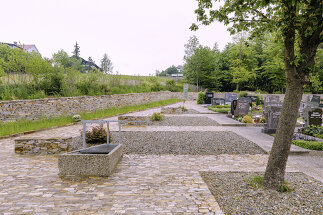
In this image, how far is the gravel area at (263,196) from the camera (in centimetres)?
306

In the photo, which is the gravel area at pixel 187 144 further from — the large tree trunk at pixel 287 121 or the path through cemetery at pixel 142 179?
the large tree trunk at pixel 287 121

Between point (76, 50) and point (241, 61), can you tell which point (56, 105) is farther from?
point (76, 50)

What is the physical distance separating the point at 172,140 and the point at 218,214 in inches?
181

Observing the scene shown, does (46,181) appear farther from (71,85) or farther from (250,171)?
(71,85)

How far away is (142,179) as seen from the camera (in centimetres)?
418

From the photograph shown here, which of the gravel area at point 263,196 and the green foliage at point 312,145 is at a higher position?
the green foliage at point 312,145

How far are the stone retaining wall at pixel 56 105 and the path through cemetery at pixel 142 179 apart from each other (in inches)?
109

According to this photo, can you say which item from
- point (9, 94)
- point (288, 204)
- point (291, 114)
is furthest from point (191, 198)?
point (9, 94)

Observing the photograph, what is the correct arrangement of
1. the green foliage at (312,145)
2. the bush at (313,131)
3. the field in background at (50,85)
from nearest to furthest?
the green foliage at (312,145) < the bush at (313,131) < the field in background at (50,85)

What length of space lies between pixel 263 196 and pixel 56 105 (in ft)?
37.6

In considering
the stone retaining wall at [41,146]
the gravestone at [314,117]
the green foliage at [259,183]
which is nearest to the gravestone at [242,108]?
the gravestone at [314,117]

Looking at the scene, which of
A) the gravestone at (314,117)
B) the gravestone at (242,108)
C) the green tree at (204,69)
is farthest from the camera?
the green tree at (204,69)

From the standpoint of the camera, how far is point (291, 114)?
137 inches

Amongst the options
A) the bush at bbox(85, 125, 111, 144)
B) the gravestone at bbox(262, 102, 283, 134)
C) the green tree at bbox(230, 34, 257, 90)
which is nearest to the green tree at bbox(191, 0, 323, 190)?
the bush at bbox(85, 125, 111, 144)
